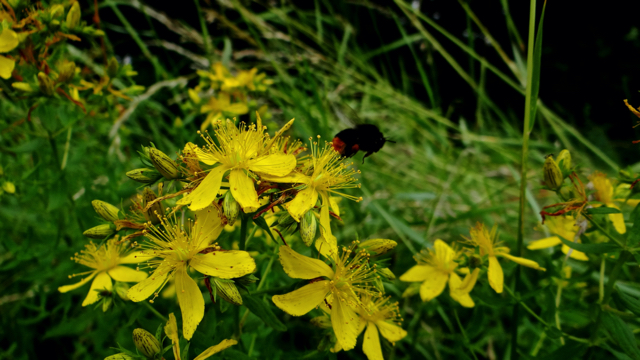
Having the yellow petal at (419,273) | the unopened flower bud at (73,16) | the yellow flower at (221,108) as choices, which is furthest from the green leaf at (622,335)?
the unopened flower bud at (73,16)

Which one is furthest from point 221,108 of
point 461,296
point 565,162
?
point 565,162

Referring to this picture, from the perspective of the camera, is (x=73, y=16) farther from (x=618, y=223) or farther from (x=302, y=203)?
(x=618, y=223)

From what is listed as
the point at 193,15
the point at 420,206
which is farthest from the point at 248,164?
the point at 193,15

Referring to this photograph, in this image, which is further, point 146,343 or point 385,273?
point 385,273

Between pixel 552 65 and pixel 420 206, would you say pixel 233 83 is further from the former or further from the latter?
pixel 552 65

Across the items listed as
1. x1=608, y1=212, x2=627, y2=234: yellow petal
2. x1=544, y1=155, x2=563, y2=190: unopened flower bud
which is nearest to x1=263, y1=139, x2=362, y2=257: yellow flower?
x1=544, y1=155, x2=563, y2=190: unopened flower bud

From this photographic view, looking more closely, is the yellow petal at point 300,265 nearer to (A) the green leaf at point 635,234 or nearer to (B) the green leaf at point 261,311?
(B) the green leaf at point 261,311
